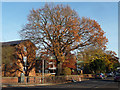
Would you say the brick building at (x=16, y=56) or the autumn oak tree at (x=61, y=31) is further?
the brick building at (x=16, y=56)

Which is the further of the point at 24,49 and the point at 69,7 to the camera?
the point at 24,49

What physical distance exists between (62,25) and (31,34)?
609cm

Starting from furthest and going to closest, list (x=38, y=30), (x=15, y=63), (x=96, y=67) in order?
(x=96, y=67) → (x=15, y=63) → (x=38, y=30)

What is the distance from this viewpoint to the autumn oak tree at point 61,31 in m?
28.9

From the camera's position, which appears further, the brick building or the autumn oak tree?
the brick building

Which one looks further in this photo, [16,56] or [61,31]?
[16,56]

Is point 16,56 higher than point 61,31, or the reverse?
point 61,31

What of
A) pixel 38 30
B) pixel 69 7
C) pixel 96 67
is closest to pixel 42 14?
pixel 38 30

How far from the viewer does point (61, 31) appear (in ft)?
95.3

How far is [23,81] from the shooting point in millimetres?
26453

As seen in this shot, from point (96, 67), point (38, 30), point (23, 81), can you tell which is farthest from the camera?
point (96, 67)

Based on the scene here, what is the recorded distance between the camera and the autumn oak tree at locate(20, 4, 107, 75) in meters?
28.9

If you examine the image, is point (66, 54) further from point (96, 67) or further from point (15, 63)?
point (96, 67)

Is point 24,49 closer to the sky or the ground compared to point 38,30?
closer to the ground
